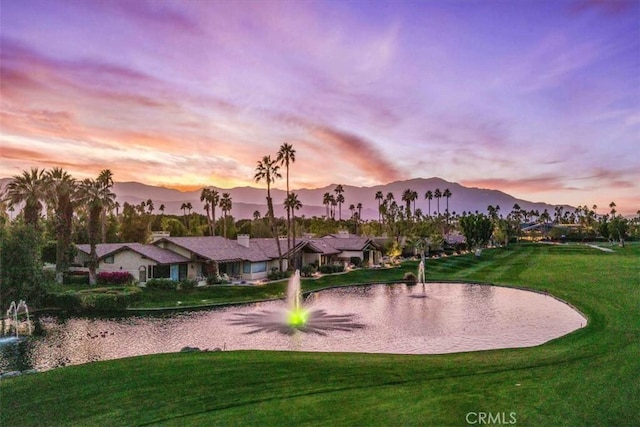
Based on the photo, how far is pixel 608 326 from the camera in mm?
26312

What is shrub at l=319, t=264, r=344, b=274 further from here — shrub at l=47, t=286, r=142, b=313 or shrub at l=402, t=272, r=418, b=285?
shrub at l=47, t=286, r=142, b=313

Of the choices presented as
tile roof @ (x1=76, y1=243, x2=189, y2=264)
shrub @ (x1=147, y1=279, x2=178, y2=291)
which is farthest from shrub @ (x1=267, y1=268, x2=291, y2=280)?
shrub @ (x1=147, y1=279, x2=178, y2=291)

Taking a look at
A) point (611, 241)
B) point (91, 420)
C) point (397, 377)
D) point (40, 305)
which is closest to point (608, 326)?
point (397, 377)

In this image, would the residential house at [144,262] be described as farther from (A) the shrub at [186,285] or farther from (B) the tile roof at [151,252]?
(A) the shrub at [186,285]

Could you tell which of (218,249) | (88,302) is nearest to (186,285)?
(88,302)

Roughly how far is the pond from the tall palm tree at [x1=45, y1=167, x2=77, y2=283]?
714 inches

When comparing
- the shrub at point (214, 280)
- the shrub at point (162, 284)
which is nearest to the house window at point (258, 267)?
the shrub at point (214, 280)

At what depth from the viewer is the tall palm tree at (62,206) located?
1921 inches

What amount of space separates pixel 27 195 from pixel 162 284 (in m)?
18.4

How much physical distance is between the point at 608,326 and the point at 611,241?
443 ft

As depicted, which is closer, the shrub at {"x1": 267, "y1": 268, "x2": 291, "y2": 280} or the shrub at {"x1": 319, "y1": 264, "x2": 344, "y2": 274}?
the shrub at {"x1": 267, "y1": 268, "x2": 291, "y2": 280}

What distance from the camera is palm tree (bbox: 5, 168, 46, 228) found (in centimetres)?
4666

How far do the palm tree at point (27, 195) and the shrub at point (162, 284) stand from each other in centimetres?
1464

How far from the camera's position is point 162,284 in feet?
142
